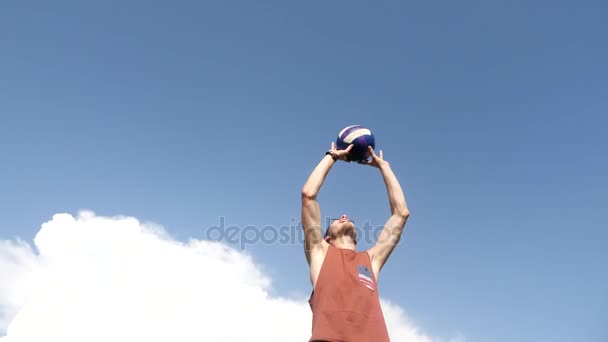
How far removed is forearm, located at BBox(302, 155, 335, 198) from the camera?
15.1ft

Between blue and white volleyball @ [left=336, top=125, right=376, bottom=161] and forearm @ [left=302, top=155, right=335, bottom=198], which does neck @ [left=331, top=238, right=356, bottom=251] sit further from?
blue and white volleyball @ [left=336, top=125, right=376, bottom=161]

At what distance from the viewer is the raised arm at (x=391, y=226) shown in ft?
15.8

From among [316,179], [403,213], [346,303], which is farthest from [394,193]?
[346,303]

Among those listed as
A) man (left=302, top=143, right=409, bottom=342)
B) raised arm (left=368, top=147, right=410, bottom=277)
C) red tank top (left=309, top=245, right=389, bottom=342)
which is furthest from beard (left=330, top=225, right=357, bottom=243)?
red tank top (left=309, top=245, right=389, bottom=342)

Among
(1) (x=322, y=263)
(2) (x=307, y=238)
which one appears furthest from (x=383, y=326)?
(2) (x=307, y=238)

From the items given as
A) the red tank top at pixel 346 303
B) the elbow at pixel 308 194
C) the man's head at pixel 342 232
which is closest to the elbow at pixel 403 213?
the man's head at pixel 342 232

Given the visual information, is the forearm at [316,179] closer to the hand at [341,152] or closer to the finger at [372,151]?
the hand at [341,152]

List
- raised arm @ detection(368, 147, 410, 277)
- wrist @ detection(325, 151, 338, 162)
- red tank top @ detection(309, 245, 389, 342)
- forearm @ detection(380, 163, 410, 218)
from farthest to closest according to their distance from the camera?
wrist @ detection(325, 151, 338, 162) → forearm @ detection(380, 163, 410, 218) → raised arm @ detection(368, 147, 410, 277) → red tank top @ detection(309, 245, 389, 342)

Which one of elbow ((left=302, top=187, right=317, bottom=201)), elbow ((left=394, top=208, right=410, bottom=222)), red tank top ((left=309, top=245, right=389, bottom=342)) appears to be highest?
elbow ((left=394, top=208, right=410, bottom=222))

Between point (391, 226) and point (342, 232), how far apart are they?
54cm

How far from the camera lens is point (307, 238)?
14.8 feet

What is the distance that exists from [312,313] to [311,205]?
105cm

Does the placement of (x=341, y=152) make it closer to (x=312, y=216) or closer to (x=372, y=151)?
(x=372, y=151)

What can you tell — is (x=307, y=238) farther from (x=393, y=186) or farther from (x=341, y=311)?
(x=393, y=186)
